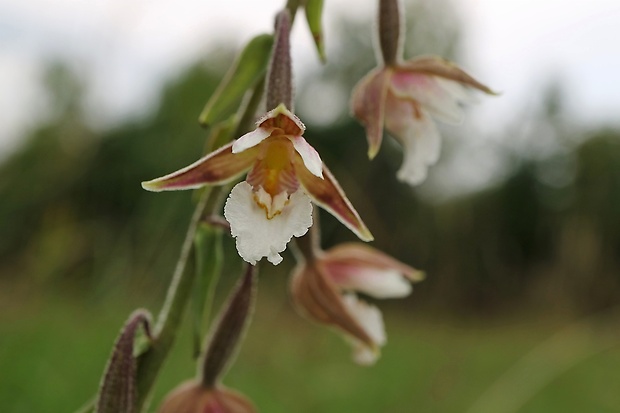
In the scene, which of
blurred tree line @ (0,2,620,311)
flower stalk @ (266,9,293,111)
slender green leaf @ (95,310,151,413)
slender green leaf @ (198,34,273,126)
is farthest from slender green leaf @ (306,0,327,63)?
blurred tree line @ (0,2,620,311)

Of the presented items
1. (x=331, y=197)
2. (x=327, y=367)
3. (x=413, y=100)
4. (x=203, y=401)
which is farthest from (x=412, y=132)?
(x=327, y=367)

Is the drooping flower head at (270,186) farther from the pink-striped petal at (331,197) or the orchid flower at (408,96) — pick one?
the orchid flower at (408,96)

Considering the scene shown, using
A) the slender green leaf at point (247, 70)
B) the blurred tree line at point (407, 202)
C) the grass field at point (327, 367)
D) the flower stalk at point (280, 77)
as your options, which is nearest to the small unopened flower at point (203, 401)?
the slender green leaf at point (247, 70)

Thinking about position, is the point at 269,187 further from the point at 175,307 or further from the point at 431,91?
the point at 431,91

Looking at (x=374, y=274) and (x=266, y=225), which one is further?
(x=374, y=274)

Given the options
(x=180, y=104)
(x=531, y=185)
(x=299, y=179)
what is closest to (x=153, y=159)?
(x=180, y=104)

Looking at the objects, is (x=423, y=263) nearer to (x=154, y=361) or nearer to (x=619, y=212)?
(x=619, y=212)

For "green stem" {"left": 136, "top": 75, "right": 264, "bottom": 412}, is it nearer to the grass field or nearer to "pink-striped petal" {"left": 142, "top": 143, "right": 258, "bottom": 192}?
"pink-striped petal" {"left": 142, "top": 143, "right": 258, "bottom": 192}

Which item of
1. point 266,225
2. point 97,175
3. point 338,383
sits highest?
point 97,175

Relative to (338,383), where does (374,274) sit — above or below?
below
